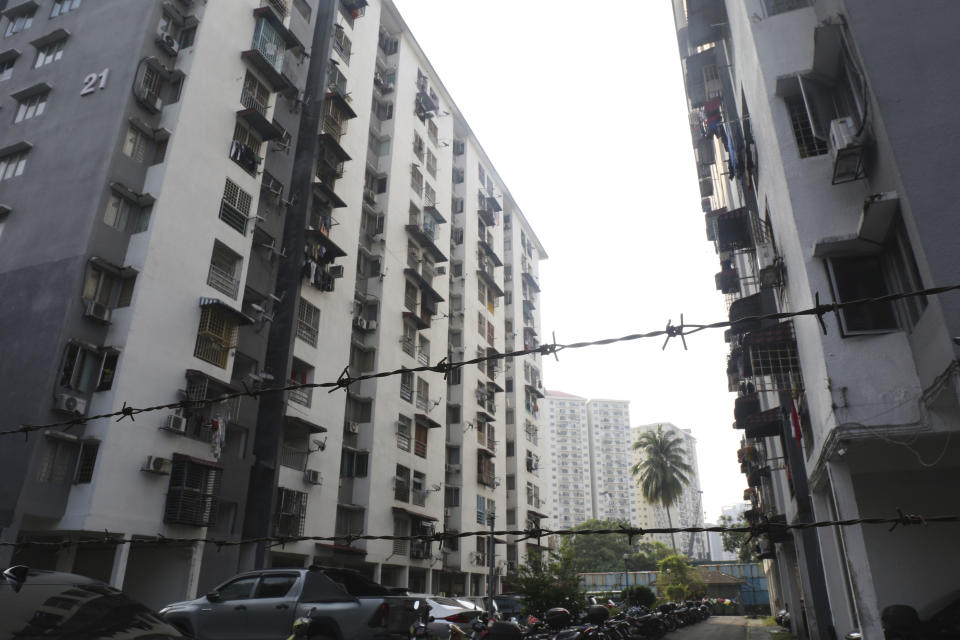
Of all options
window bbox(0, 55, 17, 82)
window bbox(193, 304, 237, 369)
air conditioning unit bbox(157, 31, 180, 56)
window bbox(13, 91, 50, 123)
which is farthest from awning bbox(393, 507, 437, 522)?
window bbox(0, 55, 17, 82)

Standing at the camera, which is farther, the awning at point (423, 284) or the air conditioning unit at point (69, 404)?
the awning at point (423, 284)

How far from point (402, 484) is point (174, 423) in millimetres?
13531

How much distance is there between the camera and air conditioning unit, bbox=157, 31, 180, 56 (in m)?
21.4

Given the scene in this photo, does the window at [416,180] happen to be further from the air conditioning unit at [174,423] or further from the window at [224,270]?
the air conditioning unit at [174,423]

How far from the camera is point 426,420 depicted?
3222cm

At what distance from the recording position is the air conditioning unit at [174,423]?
59.6 feet

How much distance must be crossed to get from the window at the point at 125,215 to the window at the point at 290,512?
32.5ft

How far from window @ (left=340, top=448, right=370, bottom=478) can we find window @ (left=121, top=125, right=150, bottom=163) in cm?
1379

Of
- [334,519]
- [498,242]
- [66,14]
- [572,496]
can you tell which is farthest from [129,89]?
[572,496]

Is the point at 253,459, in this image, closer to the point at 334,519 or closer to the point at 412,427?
the point at 334,519

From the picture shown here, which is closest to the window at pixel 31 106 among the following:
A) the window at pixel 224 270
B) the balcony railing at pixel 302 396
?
the window at pixel 224 270

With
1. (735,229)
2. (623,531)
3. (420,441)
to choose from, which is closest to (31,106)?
(420,441)

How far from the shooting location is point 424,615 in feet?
32.4

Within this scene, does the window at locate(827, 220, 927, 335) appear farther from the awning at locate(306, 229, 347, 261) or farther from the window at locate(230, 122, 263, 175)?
the awning at locate(306, 229, 347, 261)
